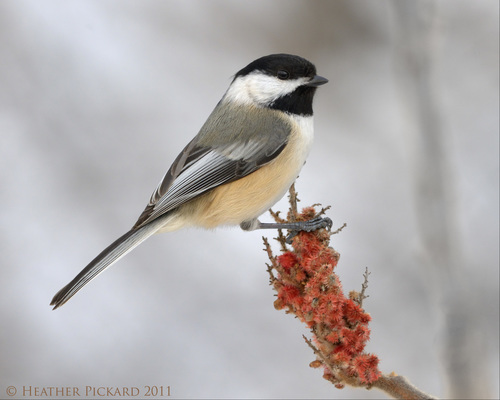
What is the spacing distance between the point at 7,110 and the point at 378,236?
252cm

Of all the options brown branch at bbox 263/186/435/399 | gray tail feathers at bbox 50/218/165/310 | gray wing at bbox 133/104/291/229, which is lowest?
brown branch at bbox 263/186/435/399

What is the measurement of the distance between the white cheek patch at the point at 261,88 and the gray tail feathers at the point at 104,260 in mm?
664

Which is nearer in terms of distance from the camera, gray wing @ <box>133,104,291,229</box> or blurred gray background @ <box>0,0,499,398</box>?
gray wing @ <box>133,104,291,229</box>

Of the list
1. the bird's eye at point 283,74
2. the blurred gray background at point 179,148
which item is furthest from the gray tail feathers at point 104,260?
the blurred gray background at point 179,148

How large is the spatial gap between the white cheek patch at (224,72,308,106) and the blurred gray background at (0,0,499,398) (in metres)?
0.83

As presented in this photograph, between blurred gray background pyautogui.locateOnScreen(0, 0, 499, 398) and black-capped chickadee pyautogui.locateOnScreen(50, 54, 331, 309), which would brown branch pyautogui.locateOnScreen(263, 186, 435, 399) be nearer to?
black-capped chickadee pyautogui.locateOnScreen(50, 54, 331, 309)

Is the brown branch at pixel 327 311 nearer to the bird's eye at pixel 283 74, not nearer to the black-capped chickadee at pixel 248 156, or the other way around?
the black-capped chickadee at pixel 248 156

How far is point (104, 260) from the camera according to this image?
2.36 metres

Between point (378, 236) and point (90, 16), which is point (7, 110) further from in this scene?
point (378, 236)

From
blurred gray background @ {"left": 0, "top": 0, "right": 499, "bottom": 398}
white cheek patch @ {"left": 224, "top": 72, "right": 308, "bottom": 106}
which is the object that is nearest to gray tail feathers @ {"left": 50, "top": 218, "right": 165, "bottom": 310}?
white cheek patch @ {"left": 224, "top": 72, "right": 308, "bottom": 106}

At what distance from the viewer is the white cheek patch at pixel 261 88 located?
2652 mm

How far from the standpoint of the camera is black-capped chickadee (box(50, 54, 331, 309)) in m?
2.61

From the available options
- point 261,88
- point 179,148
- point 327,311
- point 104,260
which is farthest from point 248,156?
point 179,148

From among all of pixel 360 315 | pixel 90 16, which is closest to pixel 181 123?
pixel 90 16
